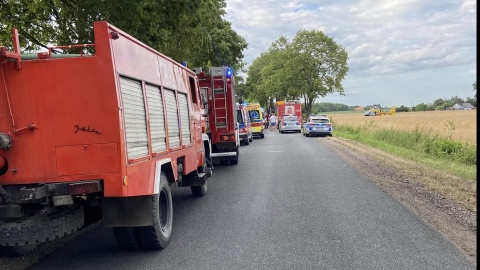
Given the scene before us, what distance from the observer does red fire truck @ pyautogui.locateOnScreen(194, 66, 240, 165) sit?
13.9 metres

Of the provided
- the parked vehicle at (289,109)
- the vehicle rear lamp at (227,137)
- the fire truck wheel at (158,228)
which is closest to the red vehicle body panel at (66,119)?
the fire truck wheel at (158,228)

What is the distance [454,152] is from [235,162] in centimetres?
926

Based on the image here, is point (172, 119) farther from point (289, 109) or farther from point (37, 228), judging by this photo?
point (289, 109)

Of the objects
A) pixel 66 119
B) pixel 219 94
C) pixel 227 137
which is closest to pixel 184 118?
pixel 66 119

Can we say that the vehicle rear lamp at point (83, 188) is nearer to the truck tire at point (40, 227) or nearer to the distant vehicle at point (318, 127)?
the truck tire at point (40, 227)

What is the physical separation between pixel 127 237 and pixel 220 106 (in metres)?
8.74

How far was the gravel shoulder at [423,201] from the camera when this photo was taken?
6.31 meters

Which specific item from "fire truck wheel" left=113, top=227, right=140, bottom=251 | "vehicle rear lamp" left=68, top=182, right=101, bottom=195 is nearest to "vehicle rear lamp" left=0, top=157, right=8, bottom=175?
"vehicle rear lamp" left=68, top=182, right=101, bottom=195

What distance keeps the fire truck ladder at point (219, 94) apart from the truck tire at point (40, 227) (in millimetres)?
9033

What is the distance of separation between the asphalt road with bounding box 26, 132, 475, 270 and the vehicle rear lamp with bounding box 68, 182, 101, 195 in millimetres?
998

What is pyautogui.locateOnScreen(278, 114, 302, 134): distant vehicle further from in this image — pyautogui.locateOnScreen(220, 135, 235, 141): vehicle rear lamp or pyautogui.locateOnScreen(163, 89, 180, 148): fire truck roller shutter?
pyautogui.locateOnScreen(163, 89, 180, 148): fire truck roller shutter

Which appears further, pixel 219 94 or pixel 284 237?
pixel 219 94

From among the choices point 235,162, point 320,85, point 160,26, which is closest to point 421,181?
point 235,162

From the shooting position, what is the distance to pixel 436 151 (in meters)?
19.5
